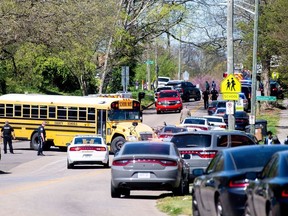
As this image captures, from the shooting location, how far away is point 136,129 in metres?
45.1

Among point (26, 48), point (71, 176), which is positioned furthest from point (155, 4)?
point (71, 176)

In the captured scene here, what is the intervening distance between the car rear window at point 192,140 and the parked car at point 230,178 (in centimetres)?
932

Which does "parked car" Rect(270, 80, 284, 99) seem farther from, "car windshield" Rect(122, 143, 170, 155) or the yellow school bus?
"car windshield" Rect(122, 143, 170, 155)

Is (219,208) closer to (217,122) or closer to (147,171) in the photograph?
(147,171)

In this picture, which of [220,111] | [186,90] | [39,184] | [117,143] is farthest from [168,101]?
[39,184]

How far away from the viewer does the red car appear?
7344cm

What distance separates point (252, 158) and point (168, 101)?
58.4 m

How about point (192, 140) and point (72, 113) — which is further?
point (72, 113)

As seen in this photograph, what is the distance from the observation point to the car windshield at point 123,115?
46062mm

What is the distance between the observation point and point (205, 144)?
26.0m

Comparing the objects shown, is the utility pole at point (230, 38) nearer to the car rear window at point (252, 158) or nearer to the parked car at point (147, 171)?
the parked car at point (147, 171)

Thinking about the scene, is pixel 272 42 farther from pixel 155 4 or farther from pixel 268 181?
pixel 268 181

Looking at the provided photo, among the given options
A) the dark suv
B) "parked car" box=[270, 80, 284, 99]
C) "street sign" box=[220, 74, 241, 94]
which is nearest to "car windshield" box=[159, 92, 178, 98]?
the dark suv

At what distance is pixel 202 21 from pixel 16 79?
52.9 feet
